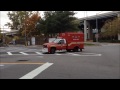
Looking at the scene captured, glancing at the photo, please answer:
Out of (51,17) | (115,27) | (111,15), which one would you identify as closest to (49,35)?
(51,17)

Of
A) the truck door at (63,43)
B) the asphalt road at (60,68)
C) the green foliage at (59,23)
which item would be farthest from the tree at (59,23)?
the asphalt road at (60,68)

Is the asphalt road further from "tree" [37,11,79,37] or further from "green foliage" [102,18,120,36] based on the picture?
"green foliage" [102,18,120,36]

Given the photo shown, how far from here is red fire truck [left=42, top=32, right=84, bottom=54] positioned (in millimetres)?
30938

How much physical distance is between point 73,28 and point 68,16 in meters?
2.81

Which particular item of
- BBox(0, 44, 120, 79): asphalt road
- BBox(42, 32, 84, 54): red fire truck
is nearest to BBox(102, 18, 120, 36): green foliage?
BBox(42, 32, 84, 54): red fire truck

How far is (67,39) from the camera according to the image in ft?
111

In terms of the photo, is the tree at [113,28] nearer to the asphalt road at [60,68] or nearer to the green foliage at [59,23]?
the green foliage at [59,23]

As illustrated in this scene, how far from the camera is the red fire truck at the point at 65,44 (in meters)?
30.9

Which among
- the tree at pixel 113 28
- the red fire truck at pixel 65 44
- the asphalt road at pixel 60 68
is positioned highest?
the tree at pixel 113 28

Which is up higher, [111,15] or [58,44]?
[111,15]

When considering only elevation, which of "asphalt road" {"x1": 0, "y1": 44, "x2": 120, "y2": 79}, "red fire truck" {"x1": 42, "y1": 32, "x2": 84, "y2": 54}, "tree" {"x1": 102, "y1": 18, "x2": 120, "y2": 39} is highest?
"tree" {"x1": 102, "y1": 18, "x2": 120, "y2": 39}

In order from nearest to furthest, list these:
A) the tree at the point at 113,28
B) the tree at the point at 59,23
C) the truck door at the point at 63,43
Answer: the truck door at the point at 63,43 < the tree at the point at 59,23 < the tree at the point at 113,28

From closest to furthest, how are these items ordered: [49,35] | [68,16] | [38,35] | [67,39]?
[67,39], [68,16], [49,35], [38,35]
